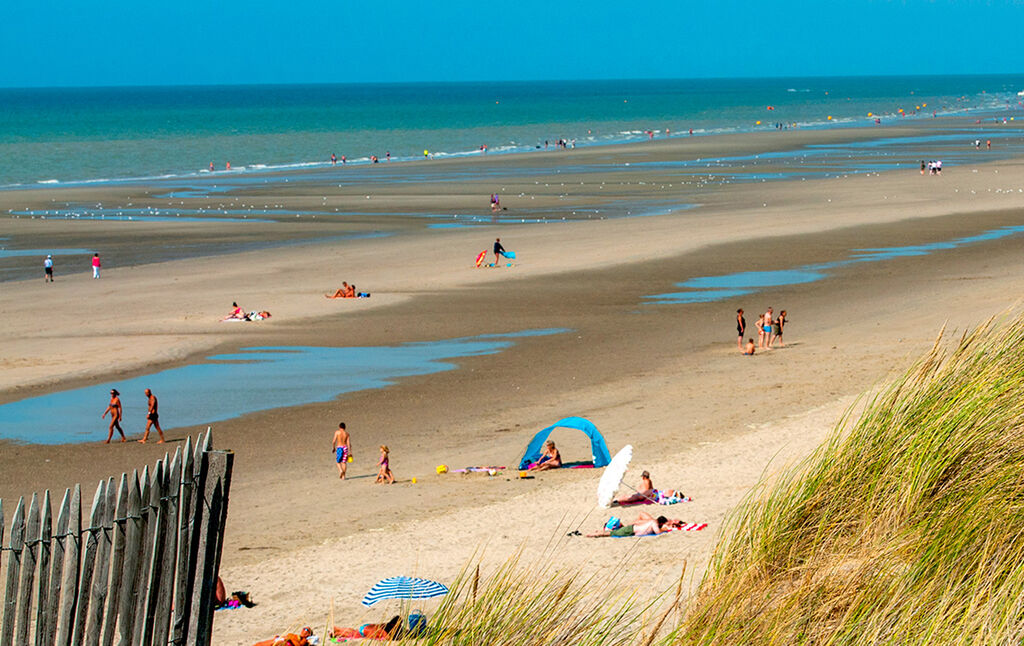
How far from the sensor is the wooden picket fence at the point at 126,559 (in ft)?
13.7

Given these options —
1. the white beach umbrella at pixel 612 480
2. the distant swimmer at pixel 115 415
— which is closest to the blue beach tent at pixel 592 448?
the white beach umbrella at pixel 612 480

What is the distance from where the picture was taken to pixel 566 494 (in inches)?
555

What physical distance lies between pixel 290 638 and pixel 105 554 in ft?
14.7

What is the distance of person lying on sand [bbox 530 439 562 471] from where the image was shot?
1586 cm

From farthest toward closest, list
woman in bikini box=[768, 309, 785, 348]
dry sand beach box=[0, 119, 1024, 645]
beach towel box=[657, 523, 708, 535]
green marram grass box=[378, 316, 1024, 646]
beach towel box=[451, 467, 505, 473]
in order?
woman in bikini box=[768, 309, 785, 348] → beach towel box=[451, 467, 505, 473] → dry sand beach box=[0, 119, 1024, 645] → beach towel box=[657, 523, 708, 535] → green marram grass box=[378, 316, 1024, 646]

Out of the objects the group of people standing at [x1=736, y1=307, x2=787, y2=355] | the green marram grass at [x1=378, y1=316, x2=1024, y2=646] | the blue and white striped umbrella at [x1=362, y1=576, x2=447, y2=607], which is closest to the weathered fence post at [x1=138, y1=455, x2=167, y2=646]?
the green marram grass at [x1=378, y1=316, x2=1024, y2=646]

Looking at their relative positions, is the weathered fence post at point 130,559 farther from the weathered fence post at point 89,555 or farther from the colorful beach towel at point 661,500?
the colorful beach towel at point 661,500

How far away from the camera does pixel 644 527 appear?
11133mm

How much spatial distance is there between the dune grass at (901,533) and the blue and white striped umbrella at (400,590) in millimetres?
3319

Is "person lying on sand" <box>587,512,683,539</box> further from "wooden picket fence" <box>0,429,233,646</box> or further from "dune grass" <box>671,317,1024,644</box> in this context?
"wooden picket fence" <box>0,429,233,646</box>

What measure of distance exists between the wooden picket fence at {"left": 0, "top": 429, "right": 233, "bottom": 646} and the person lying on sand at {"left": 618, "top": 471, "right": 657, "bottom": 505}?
872 centimetres

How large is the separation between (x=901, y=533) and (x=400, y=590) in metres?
4.86

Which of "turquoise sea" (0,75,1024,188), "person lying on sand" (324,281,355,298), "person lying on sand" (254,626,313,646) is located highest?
"turquoise sea" (0,75,1024,188)

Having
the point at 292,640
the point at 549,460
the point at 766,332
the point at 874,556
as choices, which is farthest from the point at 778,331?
the point at 874,556
